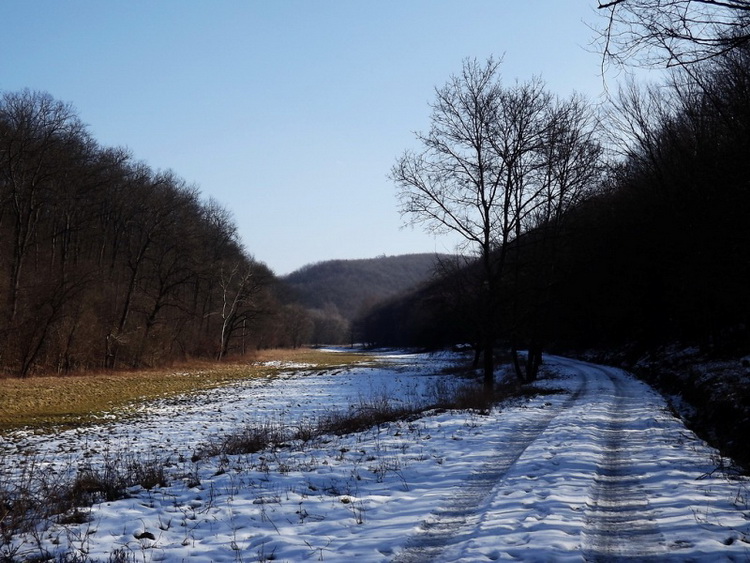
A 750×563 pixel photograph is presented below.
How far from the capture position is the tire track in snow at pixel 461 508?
5.45 meters

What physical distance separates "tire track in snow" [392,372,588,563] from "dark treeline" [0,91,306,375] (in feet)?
107

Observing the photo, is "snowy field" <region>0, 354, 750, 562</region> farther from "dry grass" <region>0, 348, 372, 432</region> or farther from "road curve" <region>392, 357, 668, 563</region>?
"dry grass" <region>0, 348, 372, 432</region>

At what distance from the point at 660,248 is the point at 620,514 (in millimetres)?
29971

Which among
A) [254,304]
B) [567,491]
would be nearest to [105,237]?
[254,304]

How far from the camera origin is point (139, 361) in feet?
150

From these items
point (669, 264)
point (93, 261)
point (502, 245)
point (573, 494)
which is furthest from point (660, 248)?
point (93, 261)

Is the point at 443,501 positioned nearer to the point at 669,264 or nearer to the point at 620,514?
the point at 620,514

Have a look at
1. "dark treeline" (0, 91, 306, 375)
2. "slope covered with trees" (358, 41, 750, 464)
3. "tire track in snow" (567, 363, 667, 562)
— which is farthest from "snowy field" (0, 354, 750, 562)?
"dark treeline" (0, 91, 306, 375)

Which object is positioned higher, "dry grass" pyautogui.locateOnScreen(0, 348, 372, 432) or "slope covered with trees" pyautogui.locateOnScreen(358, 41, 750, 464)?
"slope covered with trees" pyautogui.locateOnScreen(358, 41, 750, 464)

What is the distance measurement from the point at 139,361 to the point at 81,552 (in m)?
43.7

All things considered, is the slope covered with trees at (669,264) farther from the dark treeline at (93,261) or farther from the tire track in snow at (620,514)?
the dark treeline at (93,261)

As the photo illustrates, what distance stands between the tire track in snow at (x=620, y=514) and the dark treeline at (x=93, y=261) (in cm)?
3435

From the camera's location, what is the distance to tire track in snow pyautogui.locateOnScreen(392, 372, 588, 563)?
545 centimetres

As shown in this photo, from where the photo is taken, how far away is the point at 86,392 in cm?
2961
